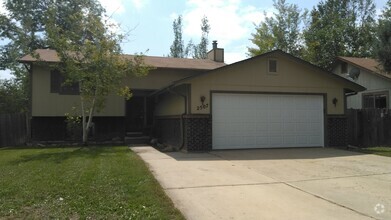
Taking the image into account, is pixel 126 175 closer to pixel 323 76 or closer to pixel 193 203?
pixel 193 203

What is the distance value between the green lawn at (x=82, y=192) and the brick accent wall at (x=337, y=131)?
9029mm

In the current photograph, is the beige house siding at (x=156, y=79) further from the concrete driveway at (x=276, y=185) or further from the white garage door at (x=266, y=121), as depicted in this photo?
the concrete driveway at (x=276, y=185)

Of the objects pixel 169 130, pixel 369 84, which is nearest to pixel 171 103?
pixel 169 130

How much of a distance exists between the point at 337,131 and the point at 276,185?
9.24 metres

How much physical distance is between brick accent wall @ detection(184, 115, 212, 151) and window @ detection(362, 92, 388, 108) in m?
11.9

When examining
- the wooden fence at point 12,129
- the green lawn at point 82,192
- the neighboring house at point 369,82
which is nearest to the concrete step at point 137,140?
the wooden fence at point 12,129

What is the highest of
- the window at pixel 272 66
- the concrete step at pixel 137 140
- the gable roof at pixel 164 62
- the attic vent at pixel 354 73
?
the gable roof at pixel 164 62

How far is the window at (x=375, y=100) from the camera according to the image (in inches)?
823

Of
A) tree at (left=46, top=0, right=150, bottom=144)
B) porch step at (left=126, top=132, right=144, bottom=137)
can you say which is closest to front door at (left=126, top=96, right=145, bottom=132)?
porch step at (left=126, top=132, right=144, bottom=137)

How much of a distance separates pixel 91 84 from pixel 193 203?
413 inches

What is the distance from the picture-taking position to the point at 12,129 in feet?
60.6

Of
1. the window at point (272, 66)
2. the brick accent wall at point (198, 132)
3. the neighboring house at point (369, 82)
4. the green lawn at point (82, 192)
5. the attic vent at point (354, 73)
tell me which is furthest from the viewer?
the attic vent at point (354, 73)

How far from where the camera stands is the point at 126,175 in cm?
843

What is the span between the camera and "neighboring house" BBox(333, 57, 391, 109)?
20578 mm
